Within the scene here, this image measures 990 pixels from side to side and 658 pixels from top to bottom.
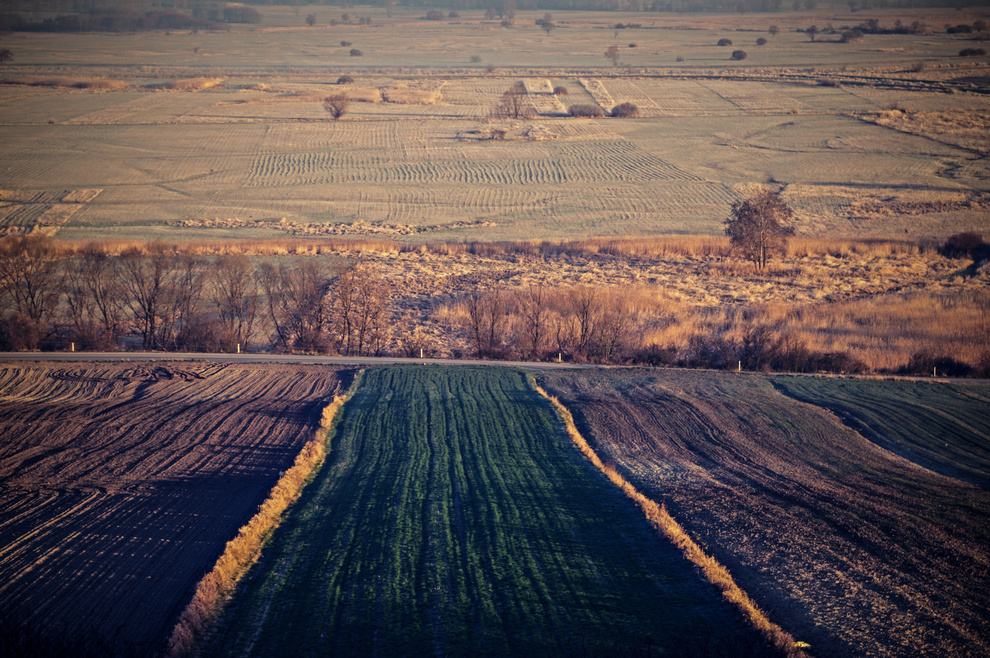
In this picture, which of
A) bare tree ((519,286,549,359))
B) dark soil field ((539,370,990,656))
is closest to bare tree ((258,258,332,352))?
bare tree ((519,286,549,359))

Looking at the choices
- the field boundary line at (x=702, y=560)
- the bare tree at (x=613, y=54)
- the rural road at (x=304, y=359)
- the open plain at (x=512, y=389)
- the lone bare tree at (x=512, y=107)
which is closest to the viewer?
the field boundary line at (x=702, y=560)

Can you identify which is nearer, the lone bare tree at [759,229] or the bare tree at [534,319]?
the bare tree at [534,319]

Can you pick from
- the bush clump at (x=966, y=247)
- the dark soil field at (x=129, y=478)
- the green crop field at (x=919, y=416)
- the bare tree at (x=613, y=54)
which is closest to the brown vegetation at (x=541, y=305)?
the bush clump at (x=966, y=247)

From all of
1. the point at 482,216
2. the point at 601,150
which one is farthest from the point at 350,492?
the point at 601,150

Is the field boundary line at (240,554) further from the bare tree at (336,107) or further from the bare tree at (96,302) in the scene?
the bare tree at (336,107)

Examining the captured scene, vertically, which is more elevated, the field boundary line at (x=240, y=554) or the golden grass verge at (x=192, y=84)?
the golden grass verge at (x=192, y=84)

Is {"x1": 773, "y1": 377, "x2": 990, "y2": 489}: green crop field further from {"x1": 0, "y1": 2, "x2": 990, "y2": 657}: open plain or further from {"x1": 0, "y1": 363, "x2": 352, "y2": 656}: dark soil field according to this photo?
{"x1": 0, "y1": 363, "x2": 352, "y2": 656}: dark soil field

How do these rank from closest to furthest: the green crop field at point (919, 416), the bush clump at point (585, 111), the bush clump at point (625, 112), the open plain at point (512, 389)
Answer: the open plain at point (512, 389) → the green crop field at point (919, 416) → the bush clump at point (625, 112) → the bush clump at point (585, 111)

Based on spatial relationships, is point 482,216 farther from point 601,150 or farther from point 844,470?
point 844,470
